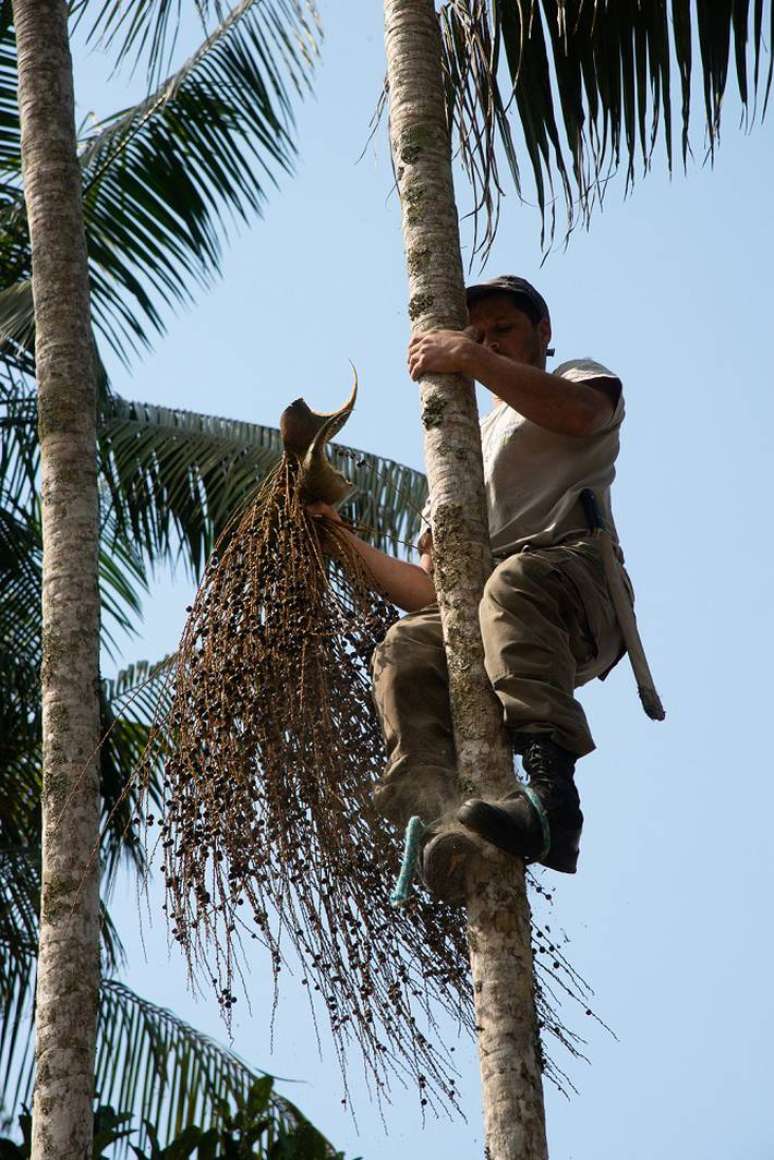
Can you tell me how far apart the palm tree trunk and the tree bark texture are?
142cm

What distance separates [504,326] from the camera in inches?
159

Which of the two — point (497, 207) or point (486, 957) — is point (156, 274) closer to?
point (497, 207)

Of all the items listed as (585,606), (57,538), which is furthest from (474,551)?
(57,538)

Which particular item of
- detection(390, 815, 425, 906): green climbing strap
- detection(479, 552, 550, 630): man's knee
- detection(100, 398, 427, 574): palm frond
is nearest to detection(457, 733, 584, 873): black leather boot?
detection(390, 815, 425, 906): green climbing strap

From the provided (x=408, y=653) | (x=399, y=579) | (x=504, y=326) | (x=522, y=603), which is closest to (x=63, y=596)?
(x=399, y=579)

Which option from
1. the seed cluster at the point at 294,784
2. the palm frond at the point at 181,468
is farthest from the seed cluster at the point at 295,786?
the palm frond at the point at 181,468

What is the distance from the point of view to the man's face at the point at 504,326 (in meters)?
4.04

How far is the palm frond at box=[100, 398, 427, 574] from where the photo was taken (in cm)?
777

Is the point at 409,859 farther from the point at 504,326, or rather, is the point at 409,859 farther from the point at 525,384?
the point at 504,326

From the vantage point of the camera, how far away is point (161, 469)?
7.93 metres

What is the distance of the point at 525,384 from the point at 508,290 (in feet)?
1.68

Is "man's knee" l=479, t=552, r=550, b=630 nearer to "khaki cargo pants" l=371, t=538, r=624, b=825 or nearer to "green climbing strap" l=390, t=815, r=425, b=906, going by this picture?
"khaki cargo pants" l=371, t=538, r=624, b=825

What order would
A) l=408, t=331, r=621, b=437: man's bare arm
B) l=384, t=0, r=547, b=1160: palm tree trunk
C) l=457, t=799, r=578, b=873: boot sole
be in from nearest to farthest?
Result: 1. l=384, t=0, r=547, b=1160: palm tree trunk
2. l=457, t=799, r=578, b=873: boot sole
3. l=408, t=331, r=621, b=437: man's bare arm

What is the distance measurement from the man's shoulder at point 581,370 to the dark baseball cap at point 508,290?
24 cm
